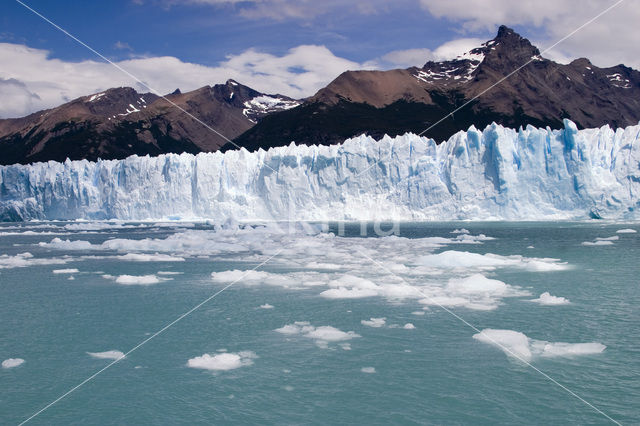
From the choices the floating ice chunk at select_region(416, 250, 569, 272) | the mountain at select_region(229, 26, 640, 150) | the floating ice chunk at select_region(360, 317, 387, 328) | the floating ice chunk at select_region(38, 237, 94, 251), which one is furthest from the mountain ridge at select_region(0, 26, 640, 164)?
the floating ice chunk at select_region(360, 317, 387, 328)

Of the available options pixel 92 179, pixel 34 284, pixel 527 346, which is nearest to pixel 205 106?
pixel 92 179

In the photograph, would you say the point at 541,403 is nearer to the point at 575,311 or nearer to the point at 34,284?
the point at 575,311

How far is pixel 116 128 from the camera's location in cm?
10094

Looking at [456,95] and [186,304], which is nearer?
[186,304]

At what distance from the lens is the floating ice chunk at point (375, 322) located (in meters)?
9.86

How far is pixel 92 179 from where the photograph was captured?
158 feet

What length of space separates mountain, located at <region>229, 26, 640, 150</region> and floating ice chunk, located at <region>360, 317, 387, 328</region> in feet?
218

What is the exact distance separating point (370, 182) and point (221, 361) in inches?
1358

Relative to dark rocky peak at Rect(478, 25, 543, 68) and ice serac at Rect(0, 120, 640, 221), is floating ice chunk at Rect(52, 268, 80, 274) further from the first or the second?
dark rocky peak at Rect(478, 25, 543, 68)

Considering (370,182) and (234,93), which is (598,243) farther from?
(234,93)

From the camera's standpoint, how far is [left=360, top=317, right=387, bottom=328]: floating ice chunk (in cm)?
986

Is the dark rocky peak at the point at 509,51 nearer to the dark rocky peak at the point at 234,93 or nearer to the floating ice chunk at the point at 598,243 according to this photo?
the dark rocky peak at the point at 234,93

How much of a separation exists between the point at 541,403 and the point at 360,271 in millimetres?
9862

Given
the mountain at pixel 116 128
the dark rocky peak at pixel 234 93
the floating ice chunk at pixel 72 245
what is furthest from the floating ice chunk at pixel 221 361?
the dark rocky peak at pixel 234 93
